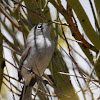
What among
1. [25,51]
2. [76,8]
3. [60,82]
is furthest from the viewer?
[25,51]

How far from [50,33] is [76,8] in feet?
3.94

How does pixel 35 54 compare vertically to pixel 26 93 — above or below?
above

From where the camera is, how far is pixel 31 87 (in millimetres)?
3004

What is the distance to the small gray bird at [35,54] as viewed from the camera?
2.82 m

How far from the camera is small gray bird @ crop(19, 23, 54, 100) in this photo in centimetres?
282

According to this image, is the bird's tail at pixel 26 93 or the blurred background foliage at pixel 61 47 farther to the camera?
the bird's tail at pixel 26 93

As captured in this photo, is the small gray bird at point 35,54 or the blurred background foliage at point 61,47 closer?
the blurred background foliage at point 61,47

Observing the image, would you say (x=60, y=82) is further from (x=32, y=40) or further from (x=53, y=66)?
(x=32, y=40)

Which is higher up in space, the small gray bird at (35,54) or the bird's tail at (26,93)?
the small gray bird at (35,54)

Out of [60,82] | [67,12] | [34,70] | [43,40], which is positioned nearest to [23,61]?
[34,70]

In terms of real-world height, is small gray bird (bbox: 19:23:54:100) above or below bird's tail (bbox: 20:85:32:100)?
above

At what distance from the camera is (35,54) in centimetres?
286

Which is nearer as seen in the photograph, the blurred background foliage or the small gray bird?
the blurred background foliage

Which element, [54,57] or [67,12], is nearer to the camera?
[67,12]
